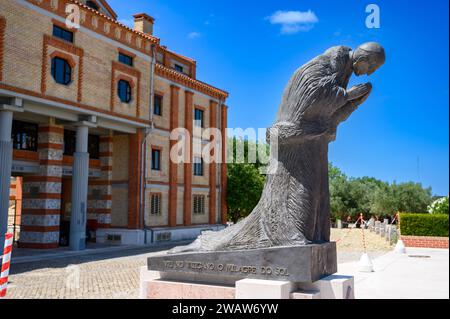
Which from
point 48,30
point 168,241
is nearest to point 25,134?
point 48,30

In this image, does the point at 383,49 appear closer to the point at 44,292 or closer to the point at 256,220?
the point at 256,220

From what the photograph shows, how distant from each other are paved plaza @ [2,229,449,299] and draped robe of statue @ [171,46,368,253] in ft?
13.8

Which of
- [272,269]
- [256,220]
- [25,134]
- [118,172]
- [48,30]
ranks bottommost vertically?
[272,269]

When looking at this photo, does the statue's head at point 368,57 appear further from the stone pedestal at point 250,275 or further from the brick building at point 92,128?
the brick building at point 92,128

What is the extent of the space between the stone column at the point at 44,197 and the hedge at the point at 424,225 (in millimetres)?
18656

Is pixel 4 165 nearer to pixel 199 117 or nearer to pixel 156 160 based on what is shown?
pixel 156 160

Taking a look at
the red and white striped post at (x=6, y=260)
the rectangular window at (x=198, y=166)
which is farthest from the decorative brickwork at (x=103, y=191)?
the red and white striped post at (x=6, y=260)

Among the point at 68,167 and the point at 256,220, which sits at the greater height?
the point at 68,167

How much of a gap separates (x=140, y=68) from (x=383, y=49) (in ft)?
61.4

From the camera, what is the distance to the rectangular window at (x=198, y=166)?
28109mm

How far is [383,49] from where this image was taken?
5527 millimetres

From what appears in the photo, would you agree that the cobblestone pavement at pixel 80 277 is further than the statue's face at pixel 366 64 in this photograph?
Yes

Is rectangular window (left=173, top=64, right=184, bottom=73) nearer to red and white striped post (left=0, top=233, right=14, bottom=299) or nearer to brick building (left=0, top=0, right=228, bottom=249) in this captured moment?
brick building (left=0, top=0, right=228, bottom=249)

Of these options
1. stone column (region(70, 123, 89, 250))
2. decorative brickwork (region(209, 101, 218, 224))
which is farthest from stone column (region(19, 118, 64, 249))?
decorative brickwork (region(209, 101, 218, 224))
